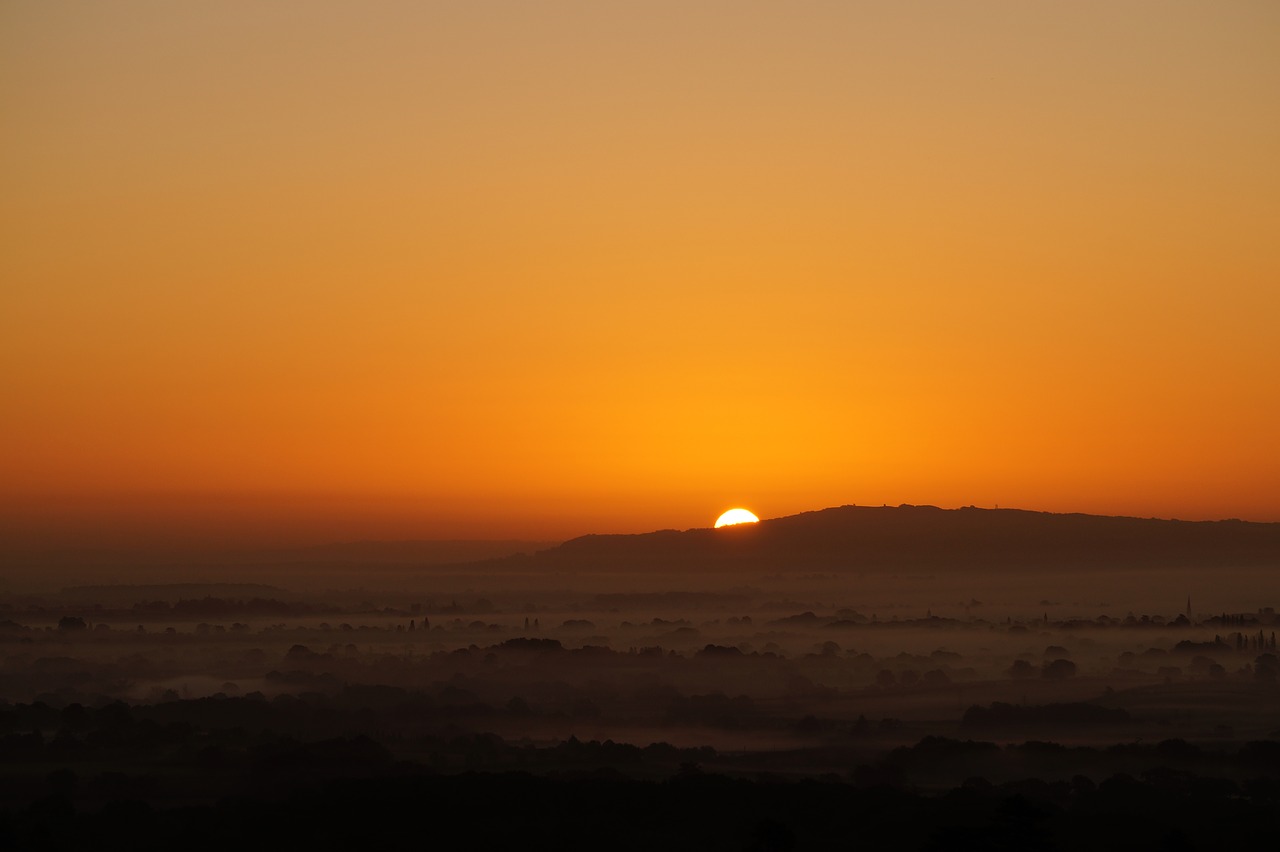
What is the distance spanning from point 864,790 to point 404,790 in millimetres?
42833

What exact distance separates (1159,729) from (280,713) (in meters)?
108

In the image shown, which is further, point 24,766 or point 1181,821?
point 24,766

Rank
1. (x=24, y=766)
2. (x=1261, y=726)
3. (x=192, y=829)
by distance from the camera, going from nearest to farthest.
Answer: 1. (x=192, y=829)
2. (x=24, y=766)
3. (x=1261, y=726)

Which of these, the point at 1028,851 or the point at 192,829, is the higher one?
the point at 1028,851

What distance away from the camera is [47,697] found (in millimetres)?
191125

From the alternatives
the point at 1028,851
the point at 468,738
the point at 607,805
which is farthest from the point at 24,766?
the point at 1028,851

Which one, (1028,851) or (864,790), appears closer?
(1028,851)

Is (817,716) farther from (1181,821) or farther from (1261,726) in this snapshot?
(1181,821)

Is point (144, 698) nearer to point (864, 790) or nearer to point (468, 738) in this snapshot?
point (468, 738)

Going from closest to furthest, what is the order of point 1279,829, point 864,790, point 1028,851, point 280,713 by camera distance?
point 1028,851, point 1279,829, point 864,790, point 280,713

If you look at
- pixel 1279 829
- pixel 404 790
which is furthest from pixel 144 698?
pixel 1279 829

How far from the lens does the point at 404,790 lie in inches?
5369

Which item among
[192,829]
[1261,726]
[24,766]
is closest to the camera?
[192,829]

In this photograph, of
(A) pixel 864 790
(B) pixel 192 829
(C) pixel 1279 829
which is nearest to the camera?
(C) pixel 1279 829
